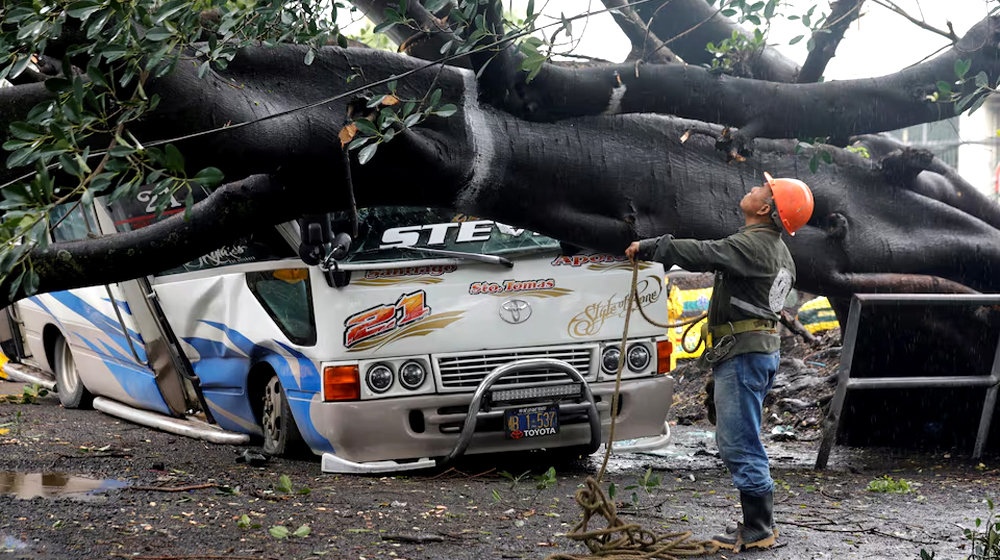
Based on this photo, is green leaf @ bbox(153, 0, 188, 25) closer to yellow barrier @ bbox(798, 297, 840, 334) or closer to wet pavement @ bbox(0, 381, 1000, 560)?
wet pavement @ bbox(0, 381, 1000, 560)

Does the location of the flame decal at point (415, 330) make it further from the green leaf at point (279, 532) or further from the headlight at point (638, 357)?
the green leaf at point (279, 532)

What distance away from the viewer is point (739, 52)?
607 cm

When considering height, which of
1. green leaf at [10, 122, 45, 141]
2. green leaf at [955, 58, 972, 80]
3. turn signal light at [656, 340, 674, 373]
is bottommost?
turn signal light at [656, 340, 674, 373]

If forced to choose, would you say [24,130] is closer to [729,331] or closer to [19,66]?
[19,66]

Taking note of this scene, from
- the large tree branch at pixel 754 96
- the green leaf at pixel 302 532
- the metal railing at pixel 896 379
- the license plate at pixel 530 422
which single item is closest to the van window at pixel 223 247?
the license plate at pixel 530 422

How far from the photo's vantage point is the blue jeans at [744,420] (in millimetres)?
4953

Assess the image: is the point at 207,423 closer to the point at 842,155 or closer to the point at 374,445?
the point at 374,445

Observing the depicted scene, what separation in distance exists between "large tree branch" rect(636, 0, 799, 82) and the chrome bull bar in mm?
2159

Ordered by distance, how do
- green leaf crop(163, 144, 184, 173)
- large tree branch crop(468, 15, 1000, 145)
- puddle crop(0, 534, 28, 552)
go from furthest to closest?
large tree branch crop(468, 15, 1000, 145), puddle crop(0, 534, 28, 552), green leaf crop(163, 144, 184, 173)

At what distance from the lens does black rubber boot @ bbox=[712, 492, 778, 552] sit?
4.94m

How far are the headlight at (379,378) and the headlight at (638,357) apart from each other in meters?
1.66

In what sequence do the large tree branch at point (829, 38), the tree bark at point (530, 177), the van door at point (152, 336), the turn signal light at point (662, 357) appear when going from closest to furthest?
the tree bark at point (530, 177) → the large tree branch at point (829, 38) → the turn signal light at point (662, 357) → the van door at point (152, 336)

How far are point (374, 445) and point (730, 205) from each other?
2645mm

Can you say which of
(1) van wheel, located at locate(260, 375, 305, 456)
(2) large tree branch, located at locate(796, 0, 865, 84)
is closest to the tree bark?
(2) large tree branch, located at locate(796, 0, 865, 84)
